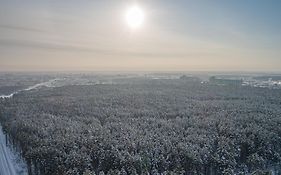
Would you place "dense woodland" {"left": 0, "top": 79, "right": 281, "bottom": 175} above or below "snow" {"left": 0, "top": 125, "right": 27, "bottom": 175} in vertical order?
above

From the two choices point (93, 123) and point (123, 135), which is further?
point (93, 123)

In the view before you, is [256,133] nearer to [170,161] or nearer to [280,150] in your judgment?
[280,150]

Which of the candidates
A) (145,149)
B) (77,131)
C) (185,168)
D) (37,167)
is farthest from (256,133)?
(37,167)

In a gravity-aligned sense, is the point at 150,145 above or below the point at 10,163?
above

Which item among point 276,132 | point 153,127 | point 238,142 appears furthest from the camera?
point 153,127

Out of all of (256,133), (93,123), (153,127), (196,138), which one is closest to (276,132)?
(256,133)

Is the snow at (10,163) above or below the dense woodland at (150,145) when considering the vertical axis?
below

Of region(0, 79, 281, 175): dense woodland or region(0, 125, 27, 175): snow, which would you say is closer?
region(0, 79, 281, 175): dense woodland

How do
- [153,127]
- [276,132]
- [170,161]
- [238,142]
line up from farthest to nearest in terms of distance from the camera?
1. [153,127]
2. [276,132]
3. [238,142]
4. [170,161]

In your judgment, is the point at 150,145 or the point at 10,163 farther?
the point at 10,163

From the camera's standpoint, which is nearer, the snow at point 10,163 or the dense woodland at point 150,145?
the dense woodland at point 150,145
